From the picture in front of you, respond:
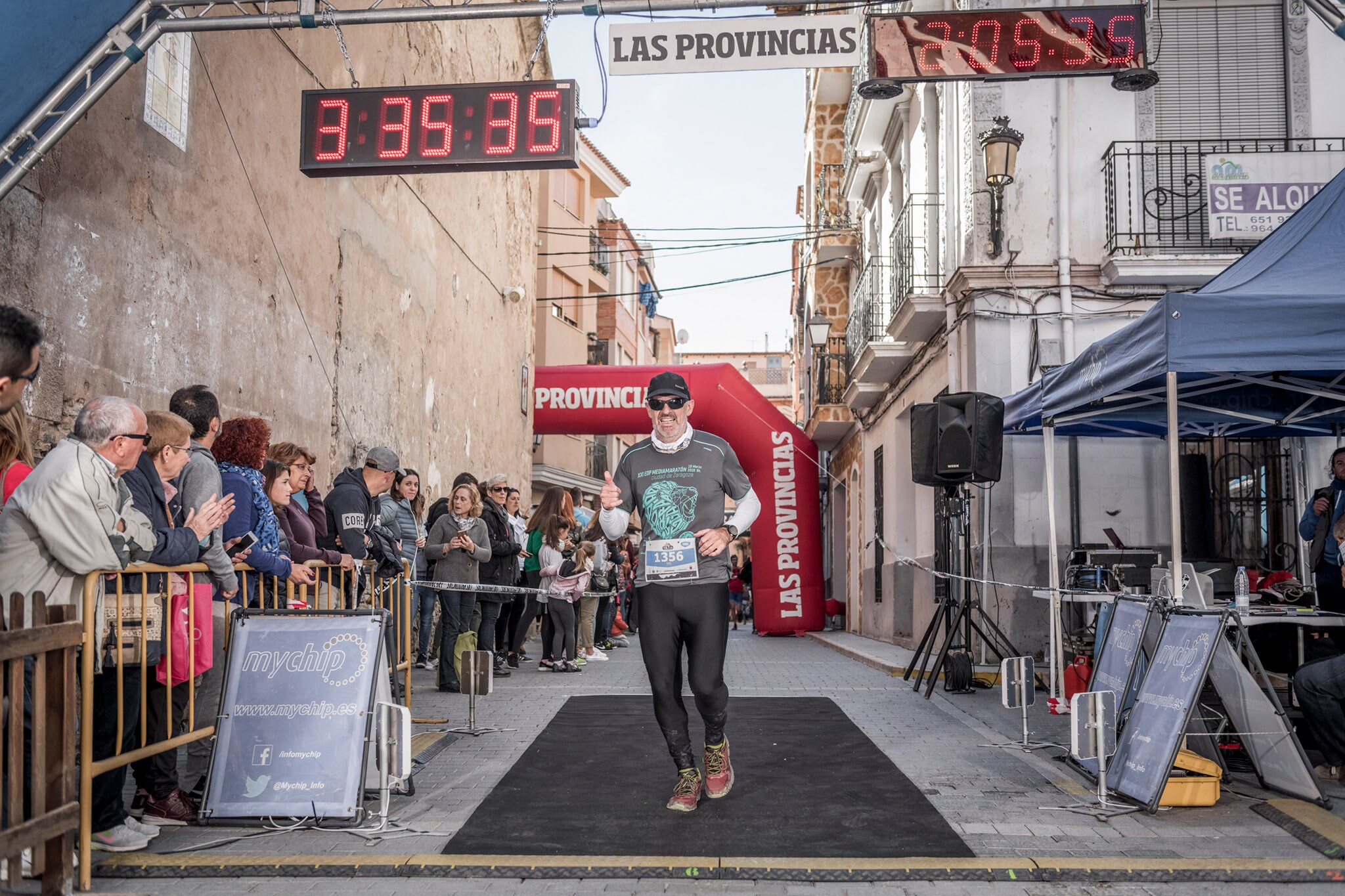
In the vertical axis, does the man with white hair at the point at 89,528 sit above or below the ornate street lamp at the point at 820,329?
below

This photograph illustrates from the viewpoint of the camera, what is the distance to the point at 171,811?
17.4 feet

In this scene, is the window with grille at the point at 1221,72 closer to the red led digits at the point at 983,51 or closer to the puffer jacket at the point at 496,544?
the red led digits at the point at 983,51

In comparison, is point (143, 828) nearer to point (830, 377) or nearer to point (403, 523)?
point (403, 523)

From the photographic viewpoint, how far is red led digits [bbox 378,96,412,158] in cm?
816

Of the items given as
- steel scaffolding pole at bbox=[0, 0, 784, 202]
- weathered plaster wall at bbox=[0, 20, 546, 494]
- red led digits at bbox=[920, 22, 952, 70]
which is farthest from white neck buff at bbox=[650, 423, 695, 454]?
red led digits at bbox=[920, 22, 952, 70]

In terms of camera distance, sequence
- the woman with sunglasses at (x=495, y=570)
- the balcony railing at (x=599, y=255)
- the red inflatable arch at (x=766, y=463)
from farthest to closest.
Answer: the balcony railing at (x=599, y=255) → the red inflatable arch at (x=766, y=463) → the woman with sunglasses at (x=495, y=570)

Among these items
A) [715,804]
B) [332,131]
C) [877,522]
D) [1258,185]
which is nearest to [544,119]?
[332,131]

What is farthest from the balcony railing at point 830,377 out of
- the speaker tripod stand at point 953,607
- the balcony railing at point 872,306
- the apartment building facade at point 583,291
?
the speaker tripod stand at point 953,607

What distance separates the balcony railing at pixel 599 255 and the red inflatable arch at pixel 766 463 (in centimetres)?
1672

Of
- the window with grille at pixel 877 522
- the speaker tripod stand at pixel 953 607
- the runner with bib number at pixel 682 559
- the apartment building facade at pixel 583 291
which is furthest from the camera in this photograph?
the apartment building facade at pixel 583 291

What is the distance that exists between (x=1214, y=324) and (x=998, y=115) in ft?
22.9

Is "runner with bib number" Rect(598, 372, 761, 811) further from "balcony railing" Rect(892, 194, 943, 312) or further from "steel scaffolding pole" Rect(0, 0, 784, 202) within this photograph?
"balcony railing" Rect(892, 194, 943, 312)

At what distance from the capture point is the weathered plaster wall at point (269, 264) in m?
7.21

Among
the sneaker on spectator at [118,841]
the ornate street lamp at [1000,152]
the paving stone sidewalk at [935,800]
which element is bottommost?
the paving stone sidewalk at [935,800]
